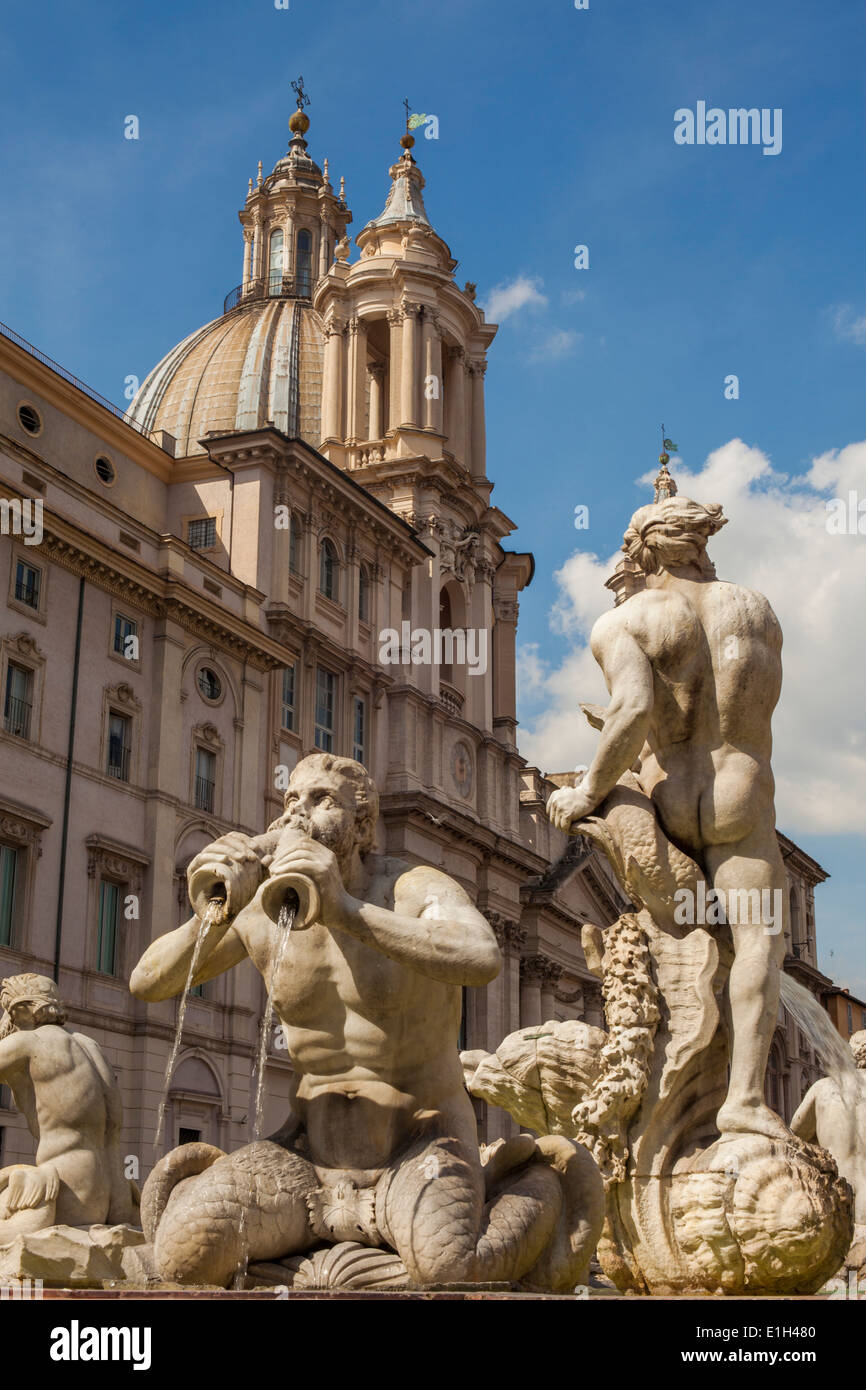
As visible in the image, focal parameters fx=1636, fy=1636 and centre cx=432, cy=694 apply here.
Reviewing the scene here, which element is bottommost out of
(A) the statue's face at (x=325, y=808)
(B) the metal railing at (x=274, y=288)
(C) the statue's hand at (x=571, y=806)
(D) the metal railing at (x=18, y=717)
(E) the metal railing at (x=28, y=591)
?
(A) the statue's face at (x=325, y=808)

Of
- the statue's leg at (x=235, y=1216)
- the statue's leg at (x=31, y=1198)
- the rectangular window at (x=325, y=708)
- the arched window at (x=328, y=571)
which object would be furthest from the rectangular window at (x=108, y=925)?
the statue's leg at (x=235, y=1216)

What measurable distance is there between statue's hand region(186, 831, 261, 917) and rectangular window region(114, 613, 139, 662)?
89.8ft

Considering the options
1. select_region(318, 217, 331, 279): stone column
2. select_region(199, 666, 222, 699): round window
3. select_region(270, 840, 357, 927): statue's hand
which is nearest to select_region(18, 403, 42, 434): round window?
select_region(199, 666, 222, 699): round window

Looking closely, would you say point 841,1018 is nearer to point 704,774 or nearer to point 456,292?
point 456,292

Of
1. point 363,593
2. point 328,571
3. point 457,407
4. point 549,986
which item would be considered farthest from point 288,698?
point 549,986

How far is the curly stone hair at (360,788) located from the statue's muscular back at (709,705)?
4.38 feet

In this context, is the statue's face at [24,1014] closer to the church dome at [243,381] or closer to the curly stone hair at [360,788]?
the curly stone hair at [360,788]

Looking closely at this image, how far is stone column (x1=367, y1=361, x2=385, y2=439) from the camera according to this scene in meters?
50.8

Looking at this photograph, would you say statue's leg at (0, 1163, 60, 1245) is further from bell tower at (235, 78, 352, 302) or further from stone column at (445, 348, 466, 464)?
bell tower at (235, 78, 352, 302)

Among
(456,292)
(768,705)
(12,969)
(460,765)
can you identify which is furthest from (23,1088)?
(456,292)

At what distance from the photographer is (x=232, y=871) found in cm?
505

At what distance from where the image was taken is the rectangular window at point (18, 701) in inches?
1132

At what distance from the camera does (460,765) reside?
4722cm
